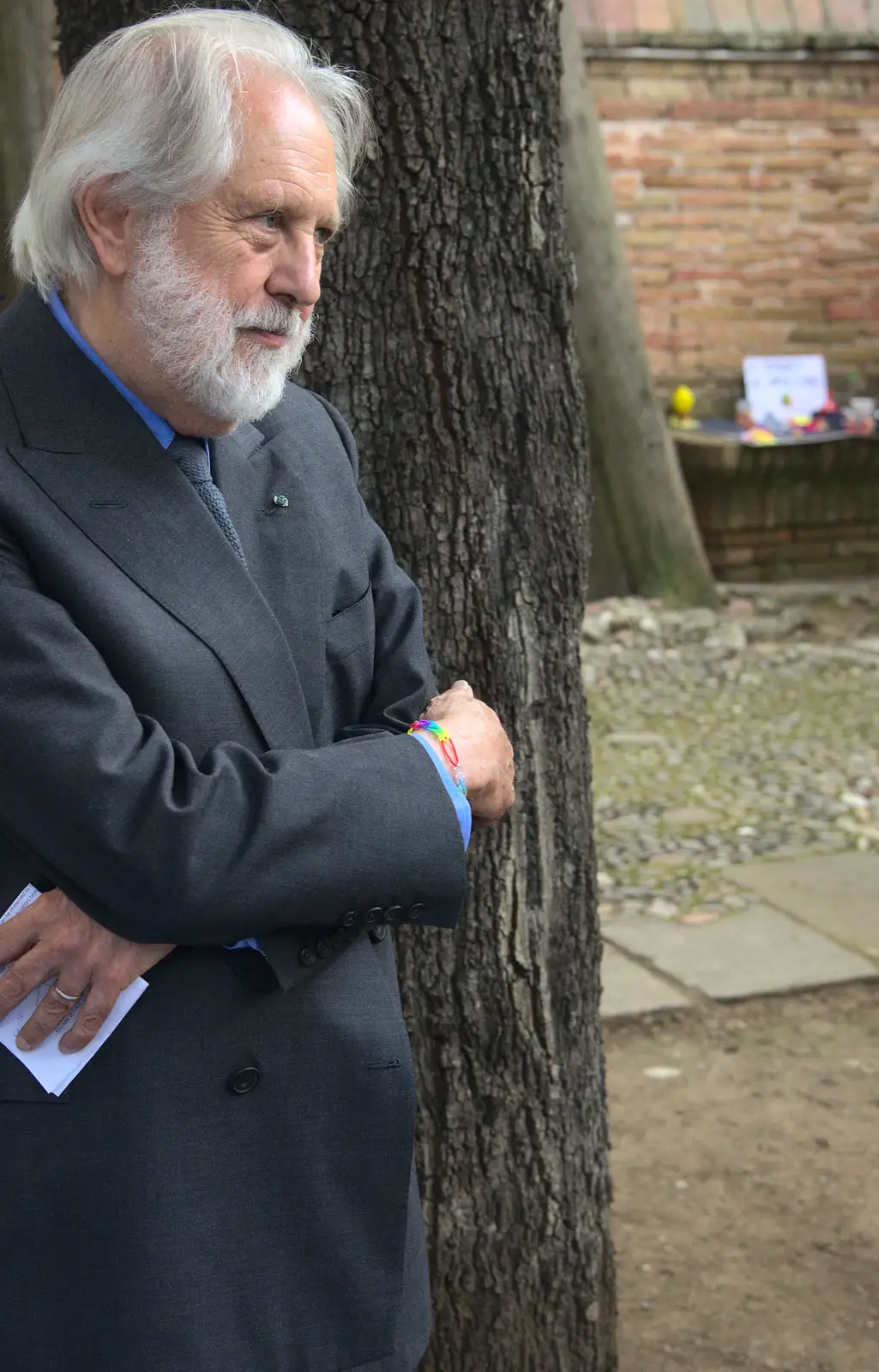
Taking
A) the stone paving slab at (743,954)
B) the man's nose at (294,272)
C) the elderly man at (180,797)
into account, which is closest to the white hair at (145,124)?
the elderly man at (180,797)

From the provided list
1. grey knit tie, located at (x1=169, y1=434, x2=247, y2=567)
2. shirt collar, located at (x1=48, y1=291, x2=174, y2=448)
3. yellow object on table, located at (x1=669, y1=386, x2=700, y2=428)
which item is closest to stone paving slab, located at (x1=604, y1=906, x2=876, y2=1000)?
grey knit tie, located at (x1=169, y1=434, x2=247, y2=567)

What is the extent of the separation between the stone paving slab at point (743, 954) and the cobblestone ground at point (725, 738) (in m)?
0.12

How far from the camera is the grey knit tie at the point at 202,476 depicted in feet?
6.15

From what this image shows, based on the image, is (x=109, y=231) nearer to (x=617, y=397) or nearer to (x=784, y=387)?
(x=617, y=397)

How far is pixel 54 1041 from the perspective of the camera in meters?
1.77

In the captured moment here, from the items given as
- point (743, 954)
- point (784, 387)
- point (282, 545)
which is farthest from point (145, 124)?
point (784, 387)

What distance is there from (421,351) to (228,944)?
1.13m

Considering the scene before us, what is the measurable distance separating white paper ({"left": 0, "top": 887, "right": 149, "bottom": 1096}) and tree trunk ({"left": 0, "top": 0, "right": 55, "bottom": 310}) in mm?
6183

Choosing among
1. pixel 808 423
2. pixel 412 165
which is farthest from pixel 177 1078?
pixel 808 423

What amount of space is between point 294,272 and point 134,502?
300 millimetres

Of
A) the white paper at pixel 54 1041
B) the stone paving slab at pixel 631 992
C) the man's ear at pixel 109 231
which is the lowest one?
the stone paving slab at pixel 631 992

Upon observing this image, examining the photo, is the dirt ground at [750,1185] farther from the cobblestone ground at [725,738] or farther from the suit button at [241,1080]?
the suit button at [241,1080]

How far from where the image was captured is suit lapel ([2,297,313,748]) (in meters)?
1.76

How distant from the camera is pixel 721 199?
1079 cm
